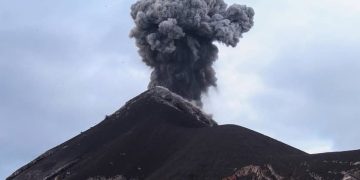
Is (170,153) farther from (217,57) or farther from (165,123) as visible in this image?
(217,57)

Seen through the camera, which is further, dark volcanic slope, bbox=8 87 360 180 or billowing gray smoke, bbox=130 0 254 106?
billowing gray smoke, bbox=130 0 254 106

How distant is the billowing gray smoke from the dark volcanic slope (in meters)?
6.79

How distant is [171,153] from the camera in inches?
4080

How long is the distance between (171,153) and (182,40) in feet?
123

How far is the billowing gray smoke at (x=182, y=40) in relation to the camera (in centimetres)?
13300

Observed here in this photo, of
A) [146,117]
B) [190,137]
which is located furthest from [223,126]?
[146,117]

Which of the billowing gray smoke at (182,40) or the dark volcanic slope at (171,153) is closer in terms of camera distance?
the dark volcanic slope at (171,153)

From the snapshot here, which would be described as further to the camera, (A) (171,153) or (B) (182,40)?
(B) (182,40)

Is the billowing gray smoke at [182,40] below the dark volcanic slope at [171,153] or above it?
above

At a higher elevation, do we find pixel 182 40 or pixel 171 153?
pixel 182 40

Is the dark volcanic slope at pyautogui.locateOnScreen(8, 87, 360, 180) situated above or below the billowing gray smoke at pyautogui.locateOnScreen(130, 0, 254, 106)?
below

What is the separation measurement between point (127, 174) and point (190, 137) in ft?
49.7

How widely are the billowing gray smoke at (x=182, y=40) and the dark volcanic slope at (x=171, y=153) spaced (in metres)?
6.79

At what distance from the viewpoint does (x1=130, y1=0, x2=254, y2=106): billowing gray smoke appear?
133 metres
